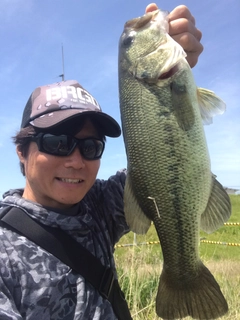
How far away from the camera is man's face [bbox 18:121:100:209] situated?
2305 mm

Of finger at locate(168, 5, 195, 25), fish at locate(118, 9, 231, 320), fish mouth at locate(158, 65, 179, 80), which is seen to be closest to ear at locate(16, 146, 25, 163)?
fish at locate(118, 9, 231, 320)

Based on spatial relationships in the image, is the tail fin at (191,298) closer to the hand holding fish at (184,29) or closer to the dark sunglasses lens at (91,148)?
the dark sunglasses lens at (91,148)

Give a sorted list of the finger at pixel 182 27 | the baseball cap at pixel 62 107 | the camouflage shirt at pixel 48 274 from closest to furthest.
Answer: the camouflage shirt at pixel 48 274, the finger at pixel 182 27, the baseball cap at pixel 62 107

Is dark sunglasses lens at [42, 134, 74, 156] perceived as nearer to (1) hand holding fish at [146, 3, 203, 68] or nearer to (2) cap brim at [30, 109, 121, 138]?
(2) cap brim at [30, 109, 121, 138]

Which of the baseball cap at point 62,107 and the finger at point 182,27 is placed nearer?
the finger at point 182,27

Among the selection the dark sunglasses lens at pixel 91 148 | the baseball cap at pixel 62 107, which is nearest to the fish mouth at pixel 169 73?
the baseball cap at pixel 62 107

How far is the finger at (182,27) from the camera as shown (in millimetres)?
2254

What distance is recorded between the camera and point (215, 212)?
226cm

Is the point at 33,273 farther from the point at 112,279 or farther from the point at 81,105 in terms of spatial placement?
the point at 81,105

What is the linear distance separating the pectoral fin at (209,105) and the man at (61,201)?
0.90ft

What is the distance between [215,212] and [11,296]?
1212 mm

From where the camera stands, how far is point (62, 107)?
2447 millimetres

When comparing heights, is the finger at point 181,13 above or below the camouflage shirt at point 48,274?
above

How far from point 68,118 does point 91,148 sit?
230 millimetres
